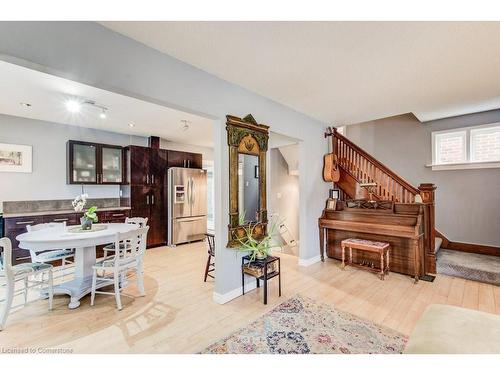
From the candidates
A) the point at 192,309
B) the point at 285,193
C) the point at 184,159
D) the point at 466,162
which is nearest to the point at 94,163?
the point at 184,159

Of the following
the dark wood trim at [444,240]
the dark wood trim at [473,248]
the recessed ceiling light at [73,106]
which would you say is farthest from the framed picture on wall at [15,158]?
the dark wood trim at [473,248]

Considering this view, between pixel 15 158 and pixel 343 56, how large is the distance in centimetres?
531

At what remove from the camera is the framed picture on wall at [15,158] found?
3969 millimetres

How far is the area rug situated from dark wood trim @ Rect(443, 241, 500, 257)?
109 millimetres

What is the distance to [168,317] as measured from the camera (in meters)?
2.40

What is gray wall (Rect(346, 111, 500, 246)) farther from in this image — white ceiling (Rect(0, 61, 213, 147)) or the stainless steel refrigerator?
the stainless steel refrigerator

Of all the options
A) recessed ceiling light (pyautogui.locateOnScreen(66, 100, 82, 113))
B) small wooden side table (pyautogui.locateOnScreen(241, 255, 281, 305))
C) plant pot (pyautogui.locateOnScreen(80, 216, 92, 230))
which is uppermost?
recessed ceiling light (pyautogui.locateOnScreen(66, 100, 82, 113))

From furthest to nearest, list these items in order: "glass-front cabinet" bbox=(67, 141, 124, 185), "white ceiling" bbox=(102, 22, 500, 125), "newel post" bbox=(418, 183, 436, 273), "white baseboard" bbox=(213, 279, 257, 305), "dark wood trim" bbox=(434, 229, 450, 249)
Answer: "dark wood trim" bbox=(434, 229, 450, 249) < "glass-front cabinet" bbox=(67, 141, 124, 185) < "newel post" bbox=(418, 183, 436, 273) < "white baseboard" bbox=(213, 279, 257, 305) < "white ceiling" bbox=(102, 22, 500, 125)

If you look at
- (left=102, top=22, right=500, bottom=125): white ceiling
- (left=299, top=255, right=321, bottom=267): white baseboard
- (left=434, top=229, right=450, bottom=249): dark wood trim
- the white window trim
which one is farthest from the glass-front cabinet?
(left=434, top=229, right=450, bottom=249): dark wood trim

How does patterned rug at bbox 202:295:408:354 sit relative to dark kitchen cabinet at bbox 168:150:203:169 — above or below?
below

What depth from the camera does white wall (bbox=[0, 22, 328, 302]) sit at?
1.51m
